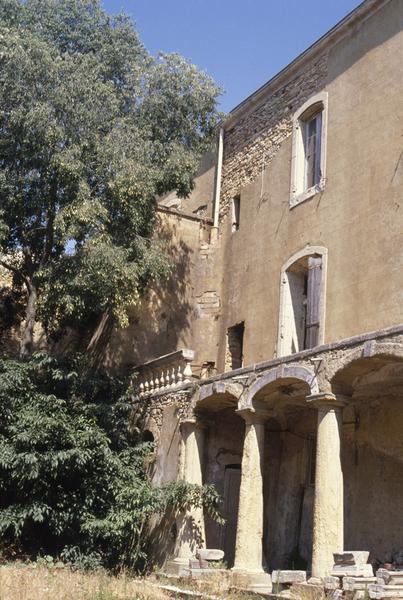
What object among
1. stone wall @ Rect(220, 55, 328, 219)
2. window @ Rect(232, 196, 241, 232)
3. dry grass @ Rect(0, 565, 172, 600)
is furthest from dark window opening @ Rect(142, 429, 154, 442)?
stone wall @ Rect(220, 55, 328, 219)

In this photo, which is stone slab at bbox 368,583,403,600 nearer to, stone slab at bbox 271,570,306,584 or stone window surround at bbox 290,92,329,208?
stone slab at bbox 271,570,306,584

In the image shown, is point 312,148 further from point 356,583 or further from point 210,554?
point 356,583

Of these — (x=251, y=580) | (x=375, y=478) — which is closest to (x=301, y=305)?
(x=375, y=478)

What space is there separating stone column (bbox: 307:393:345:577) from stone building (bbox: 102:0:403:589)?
0.02m

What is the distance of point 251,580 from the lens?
13.1 m

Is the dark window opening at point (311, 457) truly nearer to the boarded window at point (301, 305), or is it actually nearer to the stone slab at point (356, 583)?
the boarded window at point (301, 305)

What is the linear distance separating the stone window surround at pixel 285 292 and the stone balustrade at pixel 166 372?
217cm

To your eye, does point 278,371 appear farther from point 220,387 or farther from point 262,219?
point 262,219

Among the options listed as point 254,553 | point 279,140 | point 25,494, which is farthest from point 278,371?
point 279,140

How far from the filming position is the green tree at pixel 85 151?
16484 millimetres

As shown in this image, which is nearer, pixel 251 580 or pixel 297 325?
pixel 251 580

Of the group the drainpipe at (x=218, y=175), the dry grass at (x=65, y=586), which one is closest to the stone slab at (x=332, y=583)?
the dry grass at (x=65, y=586)

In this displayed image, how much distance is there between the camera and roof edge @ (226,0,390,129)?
654 inches

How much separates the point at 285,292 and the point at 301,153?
345cm
